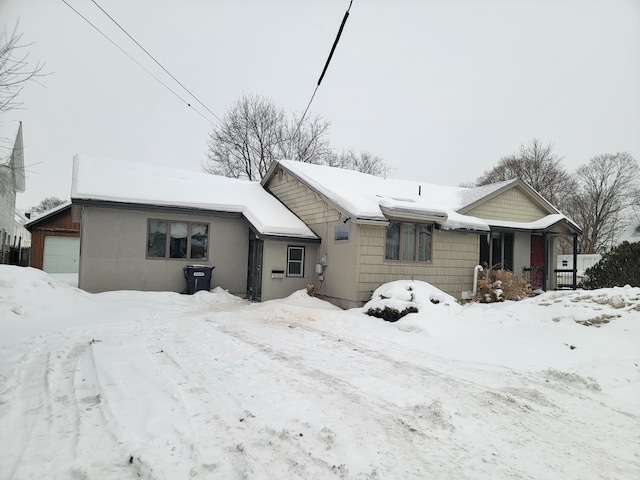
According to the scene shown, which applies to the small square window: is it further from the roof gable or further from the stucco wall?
the roof gable

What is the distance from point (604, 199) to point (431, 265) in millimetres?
34158

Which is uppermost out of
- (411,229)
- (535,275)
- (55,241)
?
(411,229)

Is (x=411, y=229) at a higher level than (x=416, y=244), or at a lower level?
higher

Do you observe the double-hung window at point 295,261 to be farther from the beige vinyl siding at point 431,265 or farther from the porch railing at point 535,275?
the porch railing at point 535,275

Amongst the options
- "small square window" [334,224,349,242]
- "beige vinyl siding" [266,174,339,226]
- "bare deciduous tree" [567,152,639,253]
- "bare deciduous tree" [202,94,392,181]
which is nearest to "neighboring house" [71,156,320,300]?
"beige vinyl siding" [266,174,339,226]

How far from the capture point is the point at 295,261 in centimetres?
1334

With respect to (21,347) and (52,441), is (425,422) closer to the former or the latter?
(52,441)

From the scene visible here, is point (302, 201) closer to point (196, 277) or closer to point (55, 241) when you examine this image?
point (196, 277)

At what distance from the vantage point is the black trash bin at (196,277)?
12.7 metres

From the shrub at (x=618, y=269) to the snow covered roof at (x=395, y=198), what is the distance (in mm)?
3533

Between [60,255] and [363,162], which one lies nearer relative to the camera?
[60,255]

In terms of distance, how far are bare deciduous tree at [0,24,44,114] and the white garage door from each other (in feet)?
61.2

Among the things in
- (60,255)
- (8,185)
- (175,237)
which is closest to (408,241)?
(175,237)

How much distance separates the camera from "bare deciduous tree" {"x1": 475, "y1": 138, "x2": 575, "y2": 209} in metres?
36.6
